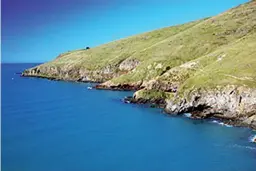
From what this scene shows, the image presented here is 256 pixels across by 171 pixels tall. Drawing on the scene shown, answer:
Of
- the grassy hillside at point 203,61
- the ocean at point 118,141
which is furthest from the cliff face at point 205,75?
the ocean at point 118,141

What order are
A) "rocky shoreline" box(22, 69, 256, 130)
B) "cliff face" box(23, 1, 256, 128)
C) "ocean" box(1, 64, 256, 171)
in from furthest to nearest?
"cliff face" box(23, 1, 256, 128), "rocky shoreline" box(22, 69, 256, 130), "ocean" box(1, 64, 256, 171)

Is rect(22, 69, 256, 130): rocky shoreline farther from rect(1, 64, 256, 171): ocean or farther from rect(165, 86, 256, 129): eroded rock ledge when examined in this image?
rect(1, 64, 256, 171): ocean

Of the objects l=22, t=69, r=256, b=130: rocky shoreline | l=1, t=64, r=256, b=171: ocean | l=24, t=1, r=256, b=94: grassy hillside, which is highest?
l=24, t=1, r=256, b=94: grassy hillside

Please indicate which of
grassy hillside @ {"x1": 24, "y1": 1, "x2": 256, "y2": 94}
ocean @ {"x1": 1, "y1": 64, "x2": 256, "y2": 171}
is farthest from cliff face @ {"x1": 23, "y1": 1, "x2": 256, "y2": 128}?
ocean @ {"x1": 1, "y1": 64, "x2": 256, "y2": 171}

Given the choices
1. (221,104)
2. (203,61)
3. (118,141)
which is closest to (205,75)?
(221,104)

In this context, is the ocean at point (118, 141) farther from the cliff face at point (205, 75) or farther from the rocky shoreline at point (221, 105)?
the cliff face at point (205, 75)

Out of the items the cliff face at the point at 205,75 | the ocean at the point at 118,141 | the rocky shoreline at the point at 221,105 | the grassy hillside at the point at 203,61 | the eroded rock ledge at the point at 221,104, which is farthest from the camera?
the grassy hillside at the point at 203,61

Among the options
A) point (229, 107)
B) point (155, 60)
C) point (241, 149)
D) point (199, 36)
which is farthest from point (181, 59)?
point (241, 149)

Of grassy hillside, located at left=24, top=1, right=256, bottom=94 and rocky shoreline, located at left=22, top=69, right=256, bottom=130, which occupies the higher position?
grassy hillside, located at left=24, top=1, right=256, bottom=94

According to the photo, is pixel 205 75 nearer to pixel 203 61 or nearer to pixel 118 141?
pixel 203 61
